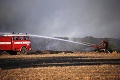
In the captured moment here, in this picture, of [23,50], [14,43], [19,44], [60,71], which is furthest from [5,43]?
[60,71]

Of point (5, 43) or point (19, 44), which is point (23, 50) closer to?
point (19, 44)

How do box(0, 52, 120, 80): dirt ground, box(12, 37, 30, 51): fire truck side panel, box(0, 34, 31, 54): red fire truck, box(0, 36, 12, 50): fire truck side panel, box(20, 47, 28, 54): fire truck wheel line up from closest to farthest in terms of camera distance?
box(0, 52, 120, 80): dirt ground
box(0, 36, 12, 50): fire truck side panel
box(0, 34, 31, 54): red fire truck
box(12, 37, 30, 51): fire truck side panel
box(20, 47, 28, 54): fire truck wheel

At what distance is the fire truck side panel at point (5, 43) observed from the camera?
1544 inches

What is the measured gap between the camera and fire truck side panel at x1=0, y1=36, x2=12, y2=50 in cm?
3922

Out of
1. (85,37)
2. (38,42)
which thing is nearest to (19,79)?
(38,42)

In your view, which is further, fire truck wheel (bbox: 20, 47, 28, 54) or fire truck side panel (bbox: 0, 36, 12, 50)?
fire truck wheel (bbox: 20, 47, 28, 54)

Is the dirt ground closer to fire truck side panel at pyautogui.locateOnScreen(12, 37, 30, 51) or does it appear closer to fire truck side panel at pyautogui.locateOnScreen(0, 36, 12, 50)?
fire truck side panel at pyautogui.locateOnScreen(0, 36, 12, 50)

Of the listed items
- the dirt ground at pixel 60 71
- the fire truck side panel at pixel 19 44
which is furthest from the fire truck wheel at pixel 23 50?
the dirt ground at pixel 60 71

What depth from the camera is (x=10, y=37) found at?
1580 inches

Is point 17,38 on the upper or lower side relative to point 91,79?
upper

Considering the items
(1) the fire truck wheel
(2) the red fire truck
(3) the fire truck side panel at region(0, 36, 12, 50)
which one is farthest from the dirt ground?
(1) the fire truck wheel

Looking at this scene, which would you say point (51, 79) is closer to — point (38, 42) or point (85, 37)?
point (38, 42)

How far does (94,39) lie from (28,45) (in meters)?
77.4

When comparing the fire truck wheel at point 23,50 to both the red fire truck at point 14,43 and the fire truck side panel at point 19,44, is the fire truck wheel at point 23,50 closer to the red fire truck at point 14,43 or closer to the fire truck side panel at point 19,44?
the red fire truck at point 14,43
